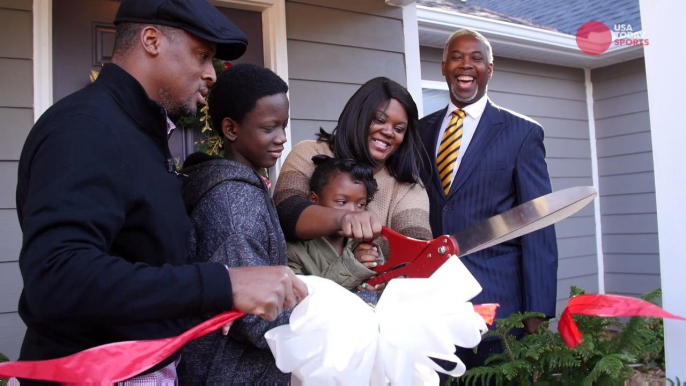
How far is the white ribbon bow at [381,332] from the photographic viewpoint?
Result: 1.24 m

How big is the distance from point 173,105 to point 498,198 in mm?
1437

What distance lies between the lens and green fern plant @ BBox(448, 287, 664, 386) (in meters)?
1.66

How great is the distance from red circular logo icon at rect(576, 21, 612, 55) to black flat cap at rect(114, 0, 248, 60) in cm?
582

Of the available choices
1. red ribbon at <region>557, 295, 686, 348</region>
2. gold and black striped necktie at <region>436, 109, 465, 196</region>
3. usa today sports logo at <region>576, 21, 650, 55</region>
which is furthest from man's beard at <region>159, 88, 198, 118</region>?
usa today sports logo at <region>576, 21, 650, 55</region>

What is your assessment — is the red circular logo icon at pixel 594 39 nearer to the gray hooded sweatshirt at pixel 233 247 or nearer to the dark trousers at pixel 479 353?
the dark trousers at pixel 479 353

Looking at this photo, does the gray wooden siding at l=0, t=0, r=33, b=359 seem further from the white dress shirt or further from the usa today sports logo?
the usa today sports logo

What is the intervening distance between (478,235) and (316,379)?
0.63 meters

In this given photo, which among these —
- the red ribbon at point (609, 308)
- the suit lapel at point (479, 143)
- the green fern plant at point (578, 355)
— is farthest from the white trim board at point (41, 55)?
the red ribbon at point (609, 308)

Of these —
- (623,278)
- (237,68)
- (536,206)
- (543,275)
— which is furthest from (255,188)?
(623,278)

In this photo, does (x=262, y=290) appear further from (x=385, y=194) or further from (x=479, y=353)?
(x=479, y=353)

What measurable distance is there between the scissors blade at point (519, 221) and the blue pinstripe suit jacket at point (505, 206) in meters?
0.68

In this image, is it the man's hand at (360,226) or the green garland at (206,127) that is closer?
the man's hand at (360,226)

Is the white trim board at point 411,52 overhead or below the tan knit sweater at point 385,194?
overhead

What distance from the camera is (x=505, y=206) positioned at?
7.85 ft
